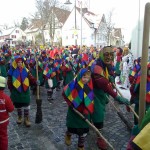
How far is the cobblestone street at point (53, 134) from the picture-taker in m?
5.55

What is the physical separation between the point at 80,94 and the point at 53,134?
194cm

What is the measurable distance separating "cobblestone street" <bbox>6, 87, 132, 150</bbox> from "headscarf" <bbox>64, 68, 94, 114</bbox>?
1.17 metres

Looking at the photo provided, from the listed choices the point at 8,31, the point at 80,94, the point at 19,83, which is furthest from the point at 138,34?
the point at 8,31

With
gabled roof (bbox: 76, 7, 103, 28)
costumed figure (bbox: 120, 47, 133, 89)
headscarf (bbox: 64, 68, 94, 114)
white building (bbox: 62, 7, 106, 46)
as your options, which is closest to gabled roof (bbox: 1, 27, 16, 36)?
white building (bbox: 62, 7, 106, 46)

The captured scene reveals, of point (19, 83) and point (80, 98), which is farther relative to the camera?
point (19, 83)

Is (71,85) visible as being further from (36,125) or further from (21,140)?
(36,125)

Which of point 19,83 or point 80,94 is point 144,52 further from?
point 19,83

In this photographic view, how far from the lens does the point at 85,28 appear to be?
5750cm

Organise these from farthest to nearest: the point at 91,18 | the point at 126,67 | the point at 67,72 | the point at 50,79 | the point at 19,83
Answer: the point at 91,18
the point at 126,67
the point at 67,72
the point at 50,79
the point at 19,83

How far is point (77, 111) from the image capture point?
181 inches

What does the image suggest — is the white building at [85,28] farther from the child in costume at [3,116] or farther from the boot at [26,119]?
the child in costume at [3,116]

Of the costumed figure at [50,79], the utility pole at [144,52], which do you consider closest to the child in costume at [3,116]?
the utility pole at [144,52]

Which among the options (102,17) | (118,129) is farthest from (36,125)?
(102,17)

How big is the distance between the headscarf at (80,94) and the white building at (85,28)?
50860 millimetres
